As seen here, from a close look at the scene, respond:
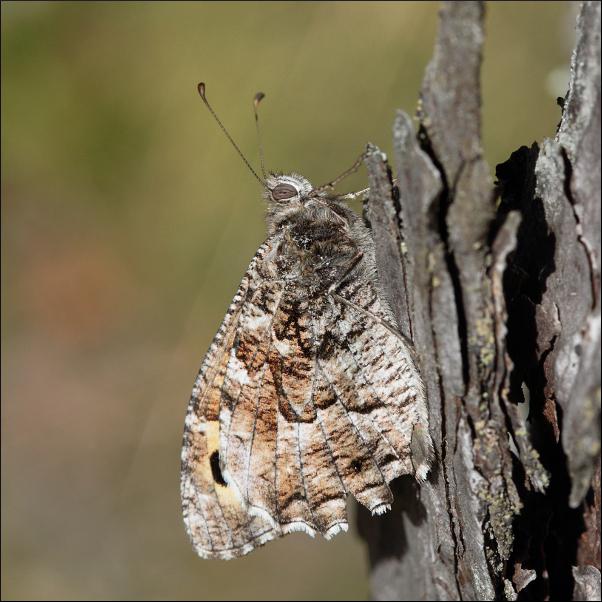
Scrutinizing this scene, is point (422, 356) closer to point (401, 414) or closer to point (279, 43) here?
point (401, 414)

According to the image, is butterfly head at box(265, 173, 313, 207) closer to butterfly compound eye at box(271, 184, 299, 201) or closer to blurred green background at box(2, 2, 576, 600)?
butterfly compound eye at box(271, 184, 299, 201)

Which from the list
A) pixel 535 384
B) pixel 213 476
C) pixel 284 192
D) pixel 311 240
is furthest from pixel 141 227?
pixel 535 384

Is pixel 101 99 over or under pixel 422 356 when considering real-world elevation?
over

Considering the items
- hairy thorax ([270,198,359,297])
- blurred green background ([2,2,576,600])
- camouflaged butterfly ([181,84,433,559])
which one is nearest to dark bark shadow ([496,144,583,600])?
camouflaged butterfly ([181,84,433,559])

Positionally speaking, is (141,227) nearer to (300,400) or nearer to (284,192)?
(284,192)

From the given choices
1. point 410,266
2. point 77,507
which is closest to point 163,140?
point 77,507

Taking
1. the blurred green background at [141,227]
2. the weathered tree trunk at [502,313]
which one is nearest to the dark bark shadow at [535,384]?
the weathered tree trunk at [502,313]
